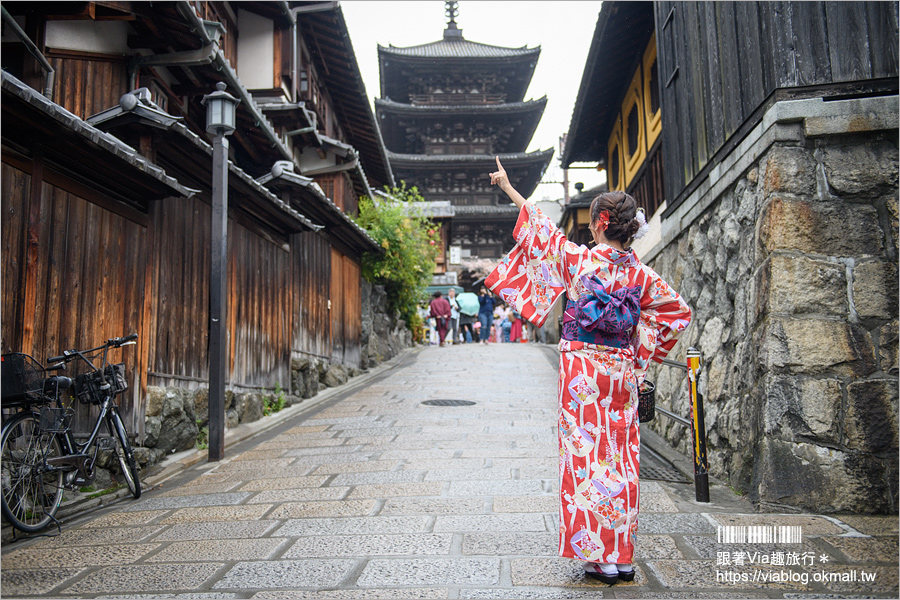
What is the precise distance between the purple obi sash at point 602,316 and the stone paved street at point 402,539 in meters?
1.21

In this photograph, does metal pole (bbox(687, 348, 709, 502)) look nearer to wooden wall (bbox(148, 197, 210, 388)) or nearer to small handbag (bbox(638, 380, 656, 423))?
small handbag (bbox(638, 380, 656, 423))

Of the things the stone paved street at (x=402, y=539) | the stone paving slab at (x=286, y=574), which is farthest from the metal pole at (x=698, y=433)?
the stone paving slab at (x=286, y=574)

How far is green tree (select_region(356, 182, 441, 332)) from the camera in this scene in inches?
679

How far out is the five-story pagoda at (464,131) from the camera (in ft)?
109

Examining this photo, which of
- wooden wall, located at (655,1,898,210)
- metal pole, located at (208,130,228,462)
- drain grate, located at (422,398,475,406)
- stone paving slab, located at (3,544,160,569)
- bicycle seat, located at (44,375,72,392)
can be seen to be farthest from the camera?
drain grate, located at (422,398,475,406)

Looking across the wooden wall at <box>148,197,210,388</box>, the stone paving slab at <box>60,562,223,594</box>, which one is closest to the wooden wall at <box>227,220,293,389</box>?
the wooden wall at <box>148,197,210,388</box>

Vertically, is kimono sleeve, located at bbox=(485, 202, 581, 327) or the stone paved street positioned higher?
kimono sleeve, located at bbox=(485, 202, 581, 327)

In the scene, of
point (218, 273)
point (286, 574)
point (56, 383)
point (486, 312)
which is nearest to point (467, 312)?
point (486, 312)

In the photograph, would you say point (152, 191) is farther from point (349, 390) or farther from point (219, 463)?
point (349, 390)

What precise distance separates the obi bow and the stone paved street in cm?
127

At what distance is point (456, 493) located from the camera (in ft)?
16.9

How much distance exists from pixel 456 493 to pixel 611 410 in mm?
2105

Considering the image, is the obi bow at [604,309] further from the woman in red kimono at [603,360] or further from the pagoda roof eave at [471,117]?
the pagoda roof eave at [471,117]

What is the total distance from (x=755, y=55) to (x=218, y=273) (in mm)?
5285
